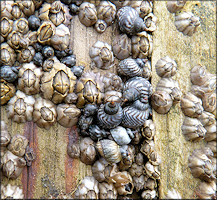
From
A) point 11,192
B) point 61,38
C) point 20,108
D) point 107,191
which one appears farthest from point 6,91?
point 107,191

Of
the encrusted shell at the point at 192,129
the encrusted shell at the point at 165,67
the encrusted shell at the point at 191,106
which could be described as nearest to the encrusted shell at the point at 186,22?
the encrusted shell at the point at 165,67

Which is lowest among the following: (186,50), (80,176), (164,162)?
(80,176)

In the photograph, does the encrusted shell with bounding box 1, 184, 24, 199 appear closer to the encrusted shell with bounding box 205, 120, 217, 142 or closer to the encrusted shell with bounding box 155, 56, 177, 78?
the encrusted shell with bounding box 155, 56, 177, 78

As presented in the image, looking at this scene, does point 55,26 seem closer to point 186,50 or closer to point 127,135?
point 127,135

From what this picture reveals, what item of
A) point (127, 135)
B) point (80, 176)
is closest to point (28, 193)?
point (80, 176)

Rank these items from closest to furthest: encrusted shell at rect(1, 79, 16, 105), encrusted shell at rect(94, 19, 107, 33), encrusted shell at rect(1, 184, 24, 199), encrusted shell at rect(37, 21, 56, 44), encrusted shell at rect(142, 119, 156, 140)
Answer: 1. encrusted shell at rect(1, 184, 24, 199)
2. encrusted shell at rect(1, 79, 16, 105)
3. encrusted shell at rect(37, 21, 56, 44)
4. encrusted shell at rect(142, 119, 156, 140)
5. encrusted shell at rect(94, 19, 107, 33)

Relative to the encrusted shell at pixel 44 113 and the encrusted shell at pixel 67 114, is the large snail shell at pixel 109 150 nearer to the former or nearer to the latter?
the encrusted shell at pixel 67 114

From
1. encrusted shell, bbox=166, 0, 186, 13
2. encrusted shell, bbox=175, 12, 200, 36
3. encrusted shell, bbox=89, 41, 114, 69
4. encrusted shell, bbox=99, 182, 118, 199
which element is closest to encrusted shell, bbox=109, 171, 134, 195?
encrusted shell, bbox=99, 182, 118, 199
